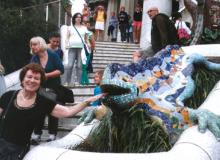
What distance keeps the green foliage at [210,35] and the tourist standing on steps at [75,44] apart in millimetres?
3899

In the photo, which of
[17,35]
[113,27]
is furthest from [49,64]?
[113,27]

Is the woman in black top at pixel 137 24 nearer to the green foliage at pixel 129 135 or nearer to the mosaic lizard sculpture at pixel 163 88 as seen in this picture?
the mosaic lizard sculpture at pixel 163 88

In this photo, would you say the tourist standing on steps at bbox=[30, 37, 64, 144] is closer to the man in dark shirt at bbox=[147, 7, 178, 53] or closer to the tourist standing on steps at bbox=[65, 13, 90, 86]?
the man in dark shirt at bbox=[147, 7, 178, 53]

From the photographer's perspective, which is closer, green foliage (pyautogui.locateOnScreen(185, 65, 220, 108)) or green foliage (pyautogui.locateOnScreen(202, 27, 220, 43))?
green foliage (pyautogui.locateOnScreen(185, 65, 220, 108))

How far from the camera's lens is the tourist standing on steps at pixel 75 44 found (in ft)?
38.0

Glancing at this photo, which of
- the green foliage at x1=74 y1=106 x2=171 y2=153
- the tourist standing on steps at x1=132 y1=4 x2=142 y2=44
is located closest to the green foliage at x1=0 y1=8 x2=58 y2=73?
the tourist standing on steps at x1=132 y1=4 x2=142 y2=44

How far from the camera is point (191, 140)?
15.7ft

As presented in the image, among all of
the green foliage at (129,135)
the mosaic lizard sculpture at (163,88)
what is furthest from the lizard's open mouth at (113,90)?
the green foliage at (129,135)

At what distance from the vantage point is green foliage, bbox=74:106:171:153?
17.7 feet

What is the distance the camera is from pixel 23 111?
5328 mm

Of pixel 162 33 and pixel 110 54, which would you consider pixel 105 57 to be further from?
pixel 162 33

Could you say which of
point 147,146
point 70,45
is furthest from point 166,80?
point 70,45

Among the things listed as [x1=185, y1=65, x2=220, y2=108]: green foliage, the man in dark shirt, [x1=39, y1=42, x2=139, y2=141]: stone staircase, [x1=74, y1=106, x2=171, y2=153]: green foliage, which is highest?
the man in dark shirt

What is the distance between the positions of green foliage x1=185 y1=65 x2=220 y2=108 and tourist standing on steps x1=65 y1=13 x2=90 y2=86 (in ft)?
18.0
